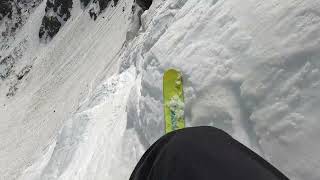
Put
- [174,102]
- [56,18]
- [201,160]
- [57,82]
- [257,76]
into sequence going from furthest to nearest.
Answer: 1. [56,18]
2. [57,82]
3. [174,102]
4. [257,76]
5. [201,160]

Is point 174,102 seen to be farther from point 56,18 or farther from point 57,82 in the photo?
point 56,18

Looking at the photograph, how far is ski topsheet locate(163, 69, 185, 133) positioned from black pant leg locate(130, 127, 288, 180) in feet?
3.56

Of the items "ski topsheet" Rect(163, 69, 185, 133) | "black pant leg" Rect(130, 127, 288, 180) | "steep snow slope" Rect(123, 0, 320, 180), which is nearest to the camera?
"black pant leg" Rect(130, 127, 288, 180)

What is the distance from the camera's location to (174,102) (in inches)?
140

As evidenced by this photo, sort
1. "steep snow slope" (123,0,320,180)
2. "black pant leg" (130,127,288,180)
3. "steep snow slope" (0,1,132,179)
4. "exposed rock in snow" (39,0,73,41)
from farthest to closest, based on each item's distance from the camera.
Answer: "exposed rock in snow" (39,0,73,41), "steep snow slope" (0,1,132,179), "steep snow slope" (123,0,320,180), "black pant leg" (130,127,288,180)

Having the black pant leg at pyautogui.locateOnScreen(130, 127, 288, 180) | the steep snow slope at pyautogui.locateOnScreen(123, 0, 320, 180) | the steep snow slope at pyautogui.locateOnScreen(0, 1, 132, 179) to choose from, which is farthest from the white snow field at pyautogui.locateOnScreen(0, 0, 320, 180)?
the steep snow slope at pyautogui.locateOnScreen(0, 1, 132, 179)

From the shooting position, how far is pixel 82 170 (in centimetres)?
494

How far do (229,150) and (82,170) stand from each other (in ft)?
10.4

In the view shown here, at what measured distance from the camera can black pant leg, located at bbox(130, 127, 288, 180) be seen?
196 centimetres

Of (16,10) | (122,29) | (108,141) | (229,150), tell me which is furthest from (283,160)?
(16,10)

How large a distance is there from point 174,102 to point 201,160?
1.51 m

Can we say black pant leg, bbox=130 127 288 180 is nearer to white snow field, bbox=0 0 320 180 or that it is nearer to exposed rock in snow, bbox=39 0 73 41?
white snow field, bbox=0 0 320 180

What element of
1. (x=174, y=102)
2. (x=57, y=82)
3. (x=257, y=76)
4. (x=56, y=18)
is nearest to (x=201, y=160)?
(x=257, y=76)

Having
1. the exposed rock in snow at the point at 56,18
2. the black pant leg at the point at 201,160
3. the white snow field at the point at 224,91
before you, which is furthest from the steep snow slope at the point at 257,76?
the exposed rock in snow at the point at 56,18
